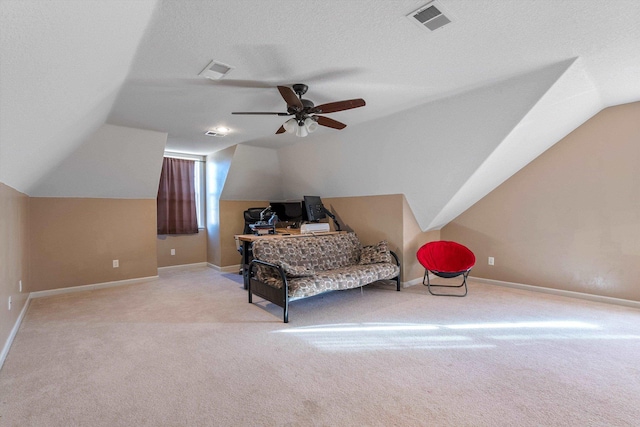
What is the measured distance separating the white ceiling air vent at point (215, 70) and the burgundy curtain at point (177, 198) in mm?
3800

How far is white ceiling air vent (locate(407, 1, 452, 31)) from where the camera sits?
5.84 feet

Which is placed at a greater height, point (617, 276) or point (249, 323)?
point (617, 276)

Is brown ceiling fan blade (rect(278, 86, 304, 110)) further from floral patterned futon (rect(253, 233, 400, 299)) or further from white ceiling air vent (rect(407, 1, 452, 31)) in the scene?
floral patterned futon (rect(253, 233, 400, 299))

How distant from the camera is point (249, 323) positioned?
3.16 meters

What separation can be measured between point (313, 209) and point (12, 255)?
3.75m

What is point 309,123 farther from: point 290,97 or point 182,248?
point 182,248

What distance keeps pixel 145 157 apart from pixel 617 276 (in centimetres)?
653

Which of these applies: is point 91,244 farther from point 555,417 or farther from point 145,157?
point 555,417

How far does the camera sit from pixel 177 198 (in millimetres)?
5945

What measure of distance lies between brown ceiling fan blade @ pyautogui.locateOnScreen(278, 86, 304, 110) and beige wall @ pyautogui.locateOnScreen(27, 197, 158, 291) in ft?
12.2

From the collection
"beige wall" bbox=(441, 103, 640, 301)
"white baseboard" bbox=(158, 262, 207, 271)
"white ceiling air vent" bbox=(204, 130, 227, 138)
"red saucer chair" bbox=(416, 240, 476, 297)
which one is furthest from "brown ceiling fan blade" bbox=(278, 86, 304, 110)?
"white baseboard" bbox=(158, 262, 207, 271)

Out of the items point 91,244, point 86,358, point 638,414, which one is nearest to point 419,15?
point 638,414

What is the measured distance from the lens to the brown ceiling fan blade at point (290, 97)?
2.60m

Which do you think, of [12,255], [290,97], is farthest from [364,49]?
[12,255]
